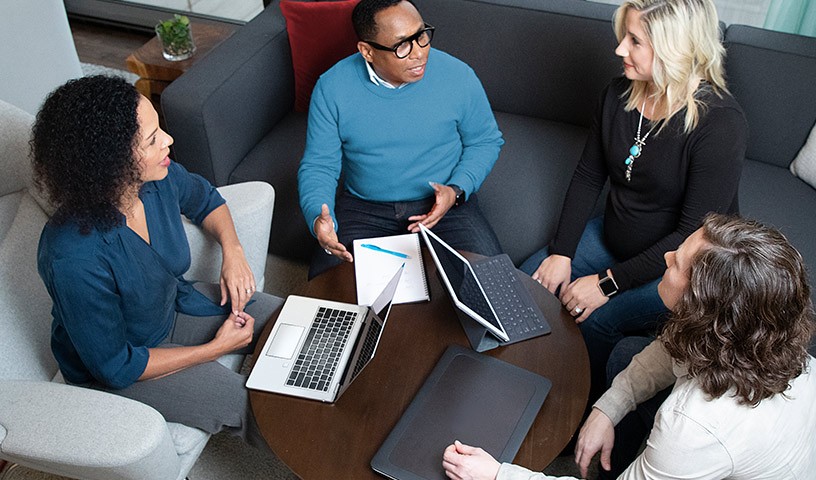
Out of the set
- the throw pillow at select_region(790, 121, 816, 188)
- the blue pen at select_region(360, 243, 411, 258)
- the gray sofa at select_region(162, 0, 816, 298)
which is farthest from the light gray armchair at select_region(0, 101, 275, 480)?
the throw pillow at select_region(790, 121, 816, 188)

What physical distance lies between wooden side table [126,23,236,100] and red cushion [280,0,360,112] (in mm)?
445

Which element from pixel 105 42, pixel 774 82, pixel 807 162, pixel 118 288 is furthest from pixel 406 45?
pixel 105 42

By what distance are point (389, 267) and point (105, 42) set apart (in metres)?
2.75

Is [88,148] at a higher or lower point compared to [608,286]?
higher

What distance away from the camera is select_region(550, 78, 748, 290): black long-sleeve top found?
1.74 meters

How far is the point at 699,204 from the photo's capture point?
1792mm

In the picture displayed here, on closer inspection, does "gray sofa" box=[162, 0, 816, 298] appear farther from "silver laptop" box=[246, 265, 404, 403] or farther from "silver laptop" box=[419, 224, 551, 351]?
"silver laptop" box=[246, 265, 404, 403]

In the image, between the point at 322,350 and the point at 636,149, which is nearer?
the point at 322,350

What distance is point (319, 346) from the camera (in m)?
1.61

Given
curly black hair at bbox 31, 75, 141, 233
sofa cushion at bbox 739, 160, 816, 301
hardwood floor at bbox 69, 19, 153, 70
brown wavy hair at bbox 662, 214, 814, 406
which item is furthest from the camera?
hardwood floor at bbox 69, 19, 153, 70

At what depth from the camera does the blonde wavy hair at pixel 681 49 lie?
167 cm

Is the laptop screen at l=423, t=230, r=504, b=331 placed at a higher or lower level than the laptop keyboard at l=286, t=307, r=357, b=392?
higher

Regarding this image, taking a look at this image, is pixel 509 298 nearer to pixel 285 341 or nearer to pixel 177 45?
pixel 285 341

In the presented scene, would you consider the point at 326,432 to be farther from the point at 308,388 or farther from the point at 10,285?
the point at 10,285
